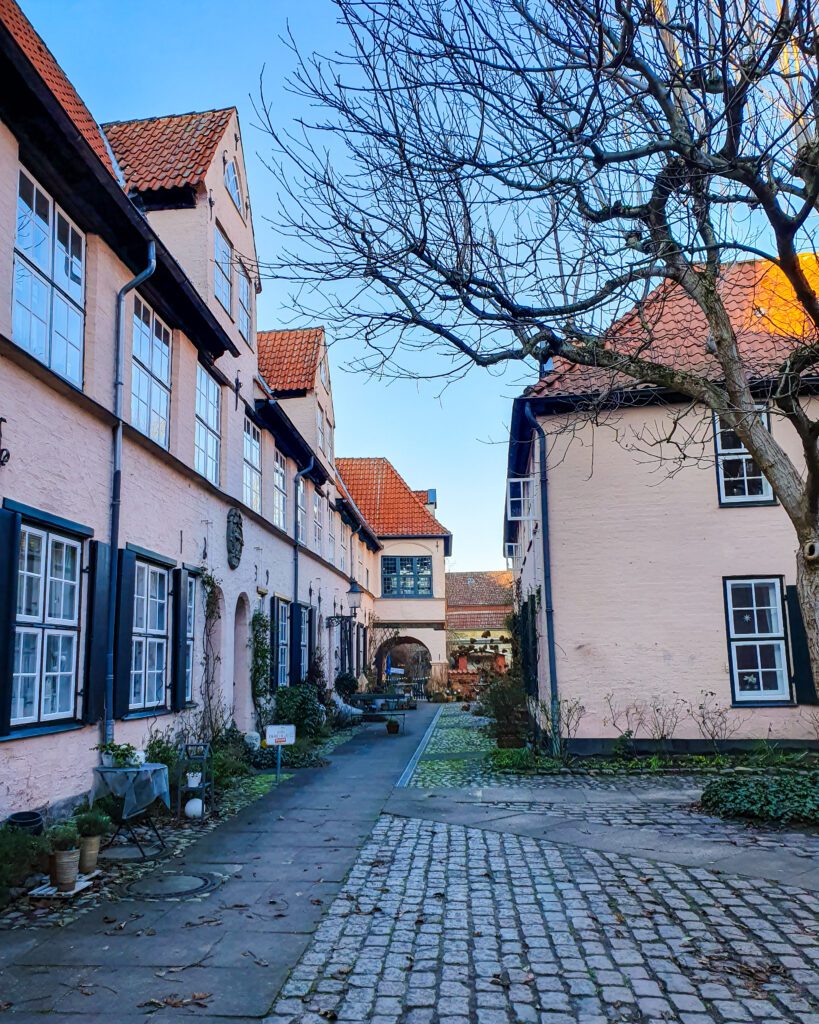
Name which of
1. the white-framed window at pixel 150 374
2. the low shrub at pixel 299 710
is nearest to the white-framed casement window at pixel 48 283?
the white-framed window at pixel 150 374

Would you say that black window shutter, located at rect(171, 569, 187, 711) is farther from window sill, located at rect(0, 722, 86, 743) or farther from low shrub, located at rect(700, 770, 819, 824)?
low shrub, located at rect(700, 770, 819, 824)

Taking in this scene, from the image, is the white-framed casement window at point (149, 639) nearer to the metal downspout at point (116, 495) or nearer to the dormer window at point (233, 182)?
the metal downspout at point (116, 495)

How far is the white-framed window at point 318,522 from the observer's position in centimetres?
2208

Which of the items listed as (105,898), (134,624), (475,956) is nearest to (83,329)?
(134,624)

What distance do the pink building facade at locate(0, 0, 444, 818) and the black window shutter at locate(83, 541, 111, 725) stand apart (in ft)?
0.07

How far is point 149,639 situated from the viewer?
33.9ft

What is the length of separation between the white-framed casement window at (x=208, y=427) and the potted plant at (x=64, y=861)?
6668mm

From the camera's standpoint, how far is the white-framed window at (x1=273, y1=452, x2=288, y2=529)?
688 inches

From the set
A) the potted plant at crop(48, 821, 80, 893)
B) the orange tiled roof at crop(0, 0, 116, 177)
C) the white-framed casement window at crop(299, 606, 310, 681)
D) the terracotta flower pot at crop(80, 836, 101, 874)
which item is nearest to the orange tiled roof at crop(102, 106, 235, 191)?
the orange tiled roof at crop(0, 0, 116, 177)

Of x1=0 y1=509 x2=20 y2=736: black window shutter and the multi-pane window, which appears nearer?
x1=0 y1=509 x2=20 y2=736: black window shutter

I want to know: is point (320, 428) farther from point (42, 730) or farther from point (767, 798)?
point (767, 798)

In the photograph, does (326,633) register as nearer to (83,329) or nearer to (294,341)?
(294,341)

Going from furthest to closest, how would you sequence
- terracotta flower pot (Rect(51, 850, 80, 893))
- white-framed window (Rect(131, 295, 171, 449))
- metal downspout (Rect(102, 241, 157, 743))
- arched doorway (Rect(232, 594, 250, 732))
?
arched doorway (Rect(232, 594, 250, 732)) → white-framed window (Rect(131, 295, 171, 449)) → metal downspout (Rect(102, 241, 157, 743)) → terracotta flower pot (Rect(51, 850, 80, 893))

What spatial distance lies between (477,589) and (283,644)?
28.2 meters
